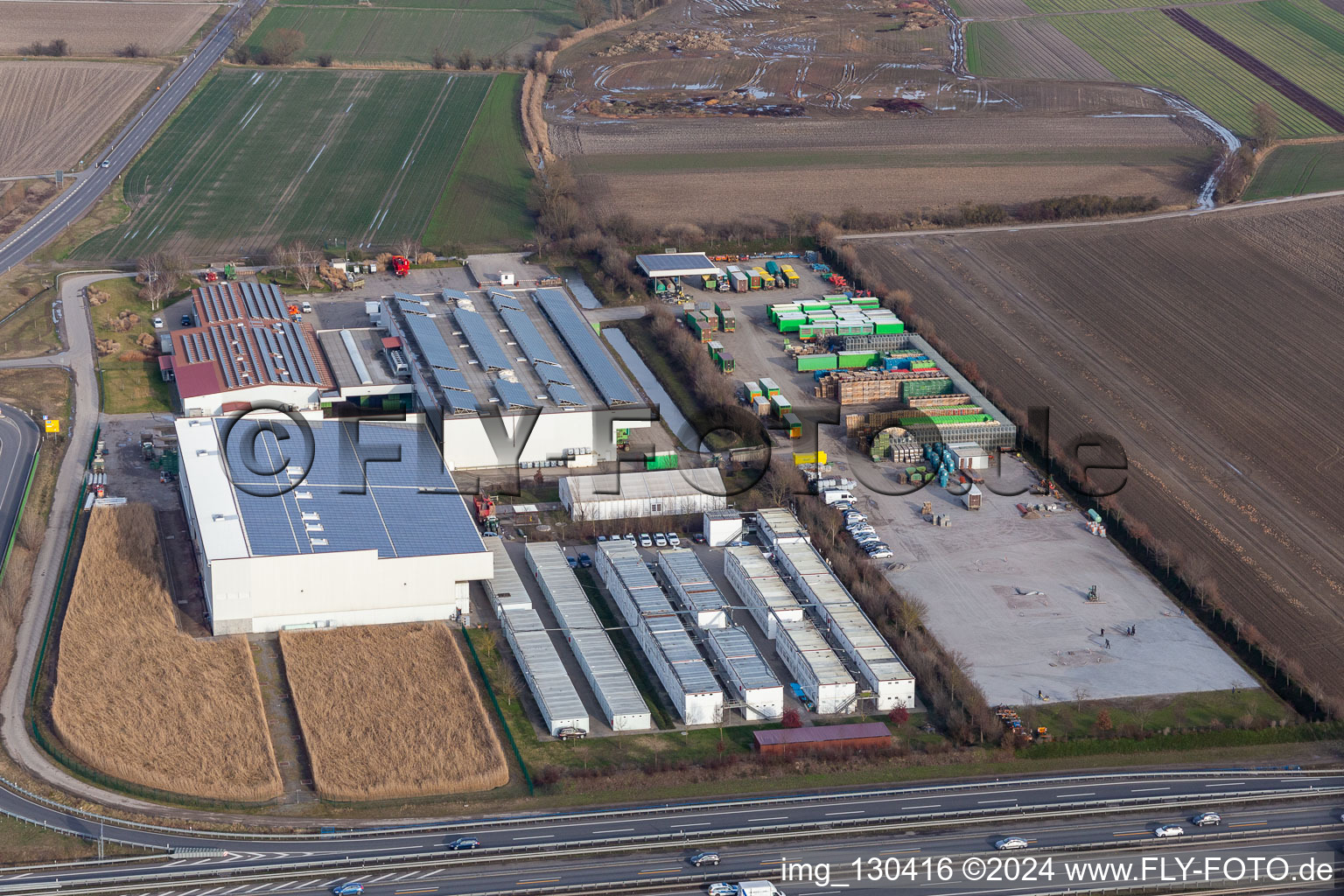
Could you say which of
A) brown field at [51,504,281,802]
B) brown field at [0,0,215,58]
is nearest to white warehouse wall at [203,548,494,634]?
brown field at [51,504,281,802]

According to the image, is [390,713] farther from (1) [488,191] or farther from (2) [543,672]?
(1) [488,191]

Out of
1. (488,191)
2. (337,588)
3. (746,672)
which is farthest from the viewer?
(488,191)

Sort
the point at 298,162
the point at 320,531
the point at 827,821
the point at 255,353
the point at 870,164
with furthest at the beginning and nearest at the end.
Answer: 1. the point at 870,164
2. the point at 298,162
3. the point at 255,353
4. the point at 320,531
5. the point at 827,821

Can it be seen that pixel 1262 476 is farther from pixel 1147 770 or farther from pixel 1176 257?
pixel 1176 257

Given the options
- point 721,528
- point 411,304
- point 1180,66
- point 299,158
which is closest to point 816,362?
point 721,528

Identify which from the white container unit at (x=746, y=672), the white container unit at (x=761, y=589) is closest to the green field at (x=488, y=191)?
the white container unit at (x=761, y=589)

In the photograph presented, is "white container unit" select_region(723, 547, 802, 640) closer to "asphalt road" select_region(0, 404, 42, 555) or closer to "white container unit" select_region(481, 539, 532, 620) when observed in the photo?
"white container unit" select_region(481, 539, 532, 620)

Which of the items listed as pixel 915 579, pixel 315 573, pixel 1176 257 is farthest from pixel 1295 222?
pixel 315 573
